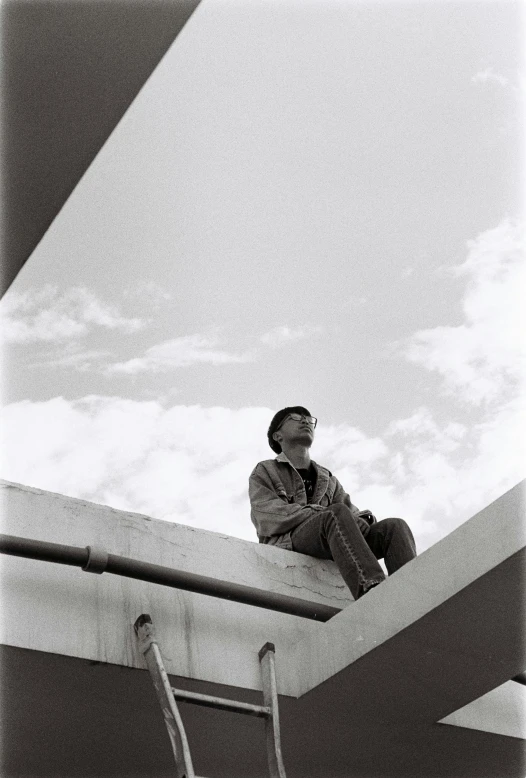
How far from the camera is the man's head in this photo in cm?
720

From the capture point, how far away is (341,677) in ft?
16.4

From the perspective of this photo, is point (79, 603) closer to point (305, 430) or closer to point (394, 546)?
point (394, 546)

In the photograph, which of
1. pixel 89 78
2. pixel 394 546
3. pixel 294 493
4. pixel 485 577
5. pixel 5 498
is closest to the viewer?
pixel 485 577

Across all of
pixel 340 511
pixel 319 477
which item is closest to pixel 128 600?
pixel 340 511

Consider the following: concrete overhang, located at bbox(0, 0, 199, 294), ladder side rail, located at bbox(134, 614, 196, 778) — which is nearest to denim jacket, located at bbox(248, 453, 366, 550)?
ladder side rail, located at bbox(134, 614, 196, 778)

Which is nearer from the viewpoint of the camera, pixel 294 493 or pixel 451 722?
pixel 451 722

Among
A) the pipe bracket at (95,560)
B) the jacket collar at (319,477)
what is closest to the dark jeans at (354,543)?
the jacket collar at (319,477)

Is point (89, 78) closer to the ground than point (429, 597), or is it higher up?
higher up

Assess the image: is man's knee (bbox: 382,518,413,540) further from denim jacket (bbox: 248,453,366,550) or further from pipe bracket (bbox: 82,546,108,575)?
pipe bracket (bbox: 82,546,108,575)

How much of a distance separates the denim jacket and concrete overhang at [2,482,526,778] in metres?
0.66

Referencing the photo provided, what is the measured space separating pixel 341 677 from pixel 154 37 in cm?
288

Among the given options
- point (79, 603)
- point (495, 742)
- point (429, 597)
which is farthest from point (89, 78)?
point (495, 742)

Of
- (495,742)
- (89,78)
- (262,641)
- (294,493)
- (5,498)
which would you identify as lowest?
(495,742)

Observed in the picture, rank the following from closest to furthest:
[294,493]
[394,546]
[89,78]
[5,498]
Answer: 1. [89,78]
2. [5,498]
3. [394,546]
4. [294,493]
